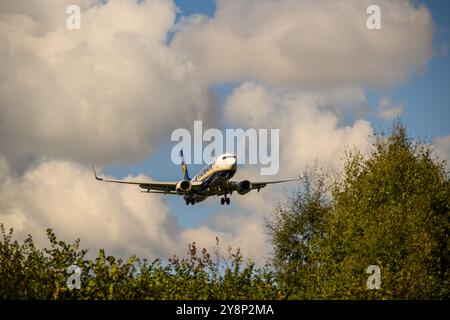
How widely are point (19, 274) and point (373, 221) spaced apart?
31729 millimetres

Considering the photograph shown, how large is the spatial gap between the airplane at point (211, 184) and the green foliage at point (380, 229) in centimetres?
709

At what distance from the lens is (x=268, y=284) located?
41.7 meters

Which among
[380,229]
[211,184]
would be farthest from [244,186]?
[380,229]

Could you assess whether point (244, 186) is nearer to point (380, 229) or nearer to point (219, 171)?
point (219, 171)

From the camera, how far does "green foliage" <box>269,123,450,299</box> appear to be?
5862 cm

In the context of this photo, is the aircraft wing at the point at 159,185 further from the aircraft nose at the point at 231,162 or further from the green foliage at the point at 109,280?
the green foliage at the point at 109,280

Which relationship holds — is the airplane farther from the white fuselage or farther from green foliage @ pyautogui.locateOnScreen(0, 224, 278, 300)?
green foliage @ pyautogui.locateOnScreen(0, 224, 278, 300)

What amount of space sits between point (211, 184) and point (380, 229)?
25.2 meters

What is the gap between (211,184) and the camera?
83.9 metres

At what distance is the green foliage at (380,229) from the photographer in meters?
58.6

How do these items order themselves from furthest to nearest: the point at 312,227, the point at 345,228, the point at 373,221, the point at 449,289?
the point at 312,227 < the point at 345,228 < the point at 373,221 < the point at 449,289
